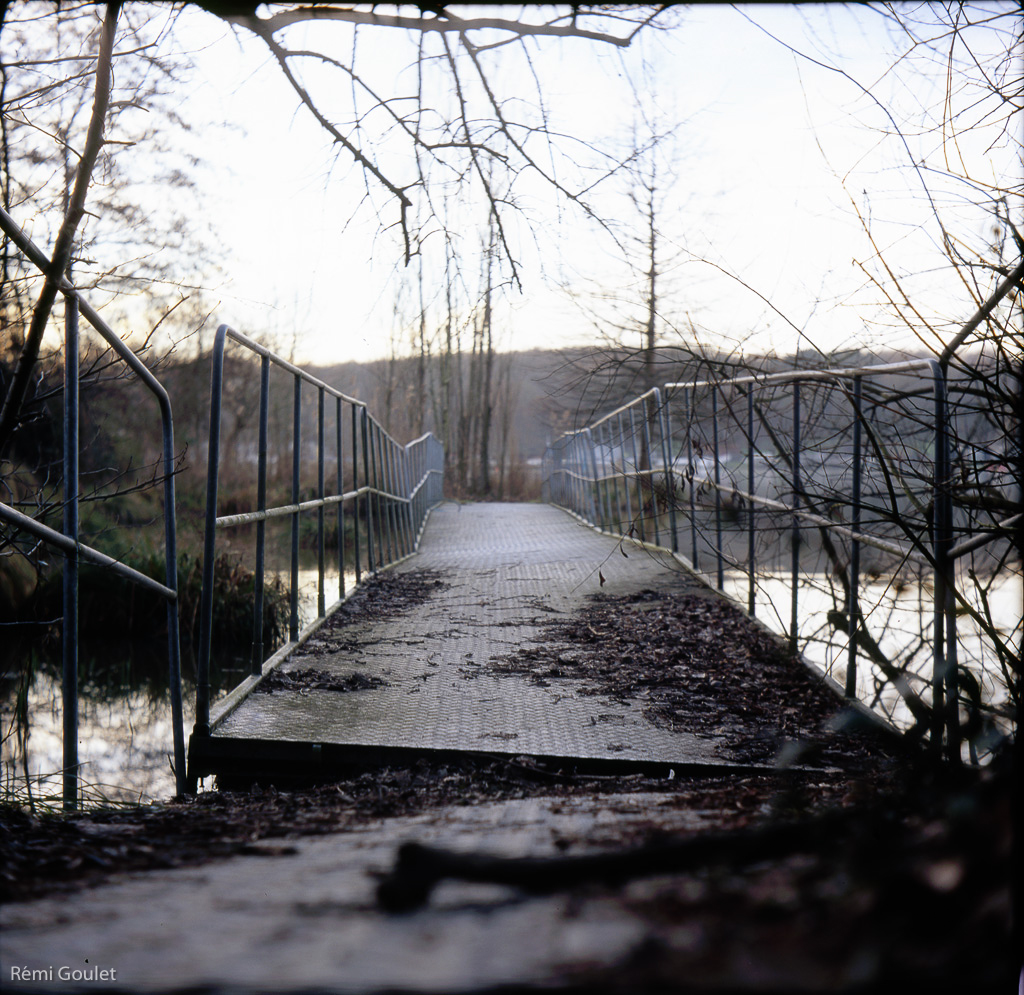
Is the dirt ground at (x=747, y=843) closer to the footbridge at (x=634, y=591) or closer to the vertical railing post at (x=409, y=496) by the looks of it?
the footbridge at (x=634, y=591)

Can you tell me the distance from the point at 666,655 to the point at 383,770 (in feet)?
5.16

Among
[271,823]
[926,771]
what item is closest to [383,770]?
[271,823]

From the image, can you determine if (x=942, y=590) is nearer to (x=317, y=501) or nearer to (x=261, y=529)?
(x=261, y=529)

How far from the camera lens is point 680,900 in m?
0.83

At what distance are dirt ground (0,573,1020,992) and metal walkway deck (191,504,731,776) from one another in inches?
3.5

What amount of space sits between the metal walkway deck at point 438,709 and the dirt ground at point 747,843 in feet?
0.29

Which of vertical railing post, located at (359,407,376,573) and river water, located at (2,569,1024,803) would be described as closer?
river water, located at (2,569,1024,803)

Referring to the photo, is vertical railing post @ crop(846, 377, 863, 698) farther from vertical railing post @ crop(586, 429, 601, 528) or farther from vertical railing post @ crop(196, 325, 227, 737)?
vertical railing post @ crop(586, 429, 601, 528)

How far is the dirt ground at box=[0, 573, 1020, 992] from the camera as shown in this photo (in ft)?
2.20

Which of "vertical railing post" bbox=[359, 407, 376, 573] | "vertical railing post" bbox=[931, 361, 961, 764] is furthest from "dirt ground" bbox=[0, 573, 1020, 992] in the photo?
"vertical railing post" bbox=[359, 407, 376, 573]

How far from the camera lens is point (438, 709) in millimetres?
2932

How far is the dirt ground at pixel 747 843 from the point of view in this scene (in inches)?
26.4

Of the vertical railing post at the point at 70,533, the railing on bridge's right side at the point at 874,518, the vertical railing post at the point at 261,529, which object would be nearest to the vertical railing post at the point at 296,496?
the vertical railing post at the point at 261,529

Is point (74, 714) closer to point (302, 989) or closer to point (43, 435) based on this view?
point (302, 989)
